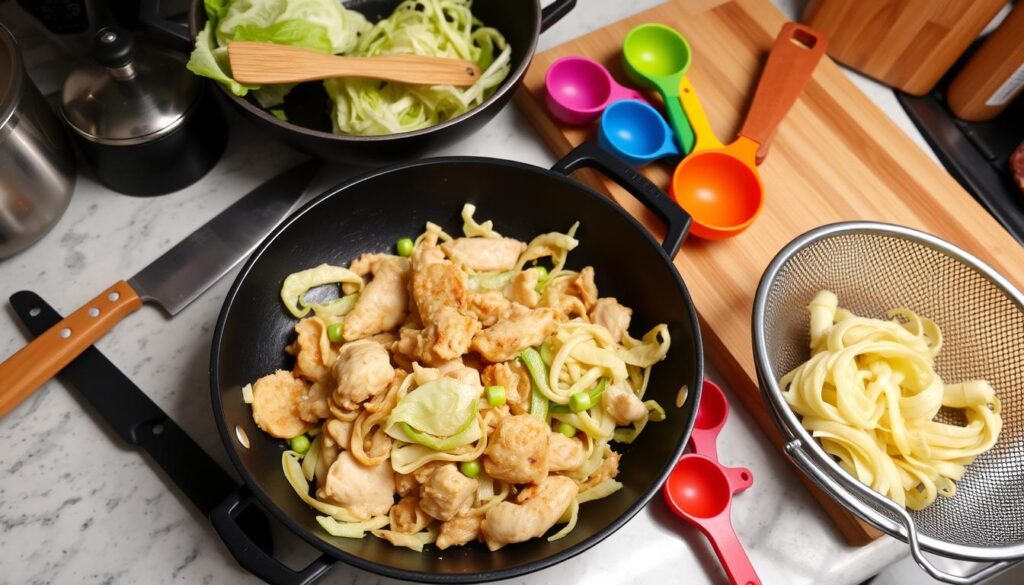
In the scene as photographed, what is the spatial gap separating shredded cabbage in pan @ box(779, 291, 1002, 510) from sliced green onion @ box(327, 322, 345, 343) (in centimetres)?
93

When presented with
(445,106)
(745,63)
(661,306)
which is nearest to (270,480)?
(661,306)

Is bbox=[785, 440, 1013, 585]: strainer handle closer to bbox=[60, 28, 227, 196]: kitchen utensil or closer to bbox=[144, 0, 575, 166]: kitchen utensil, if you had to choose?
bbox=[144, 0, 575, 166]: kitchen utensil

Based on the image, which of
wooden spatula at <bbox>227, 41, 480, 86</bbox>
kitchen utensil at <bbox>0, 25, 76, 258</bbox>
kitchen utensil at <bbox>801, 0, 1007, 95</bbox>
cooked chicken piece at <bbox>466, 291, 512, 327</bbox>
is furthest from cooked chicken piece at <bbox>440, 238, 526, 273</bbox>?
kitchen utensil at <bbox>801, 0, 1007, 95</bbox>

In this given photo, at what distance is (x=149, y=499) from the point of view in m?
1.48

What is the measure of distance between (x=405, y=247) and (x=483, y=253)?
0.19 meters

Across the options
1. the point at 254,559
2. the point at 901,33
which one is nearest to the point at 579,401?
the point at 254,559

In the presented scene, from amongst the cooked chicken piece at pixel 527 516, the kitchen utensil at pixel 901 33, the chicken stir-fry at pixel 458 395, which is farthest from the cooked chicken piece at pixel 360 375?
the kitchen utensil at pixel 901 33

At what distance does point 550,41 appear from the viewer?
2.17 meters

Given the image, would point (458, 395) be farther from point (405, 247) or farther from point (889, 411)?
point (889, 411)

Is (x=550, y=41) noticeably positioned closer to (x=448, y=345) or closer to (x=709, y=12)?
(x=709, y=12)

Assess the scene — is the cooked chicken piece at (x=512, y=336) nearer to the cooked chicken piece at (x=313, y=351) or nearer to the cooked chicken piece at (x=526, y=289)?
the cooked chicken piece at (x=526, y=289)

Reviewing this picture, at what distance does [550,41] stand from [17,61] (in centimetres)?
135

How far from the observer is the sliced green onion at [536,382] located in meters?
1.45

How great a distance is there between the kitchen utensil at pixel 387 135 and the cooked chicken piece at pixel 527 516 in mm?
794
